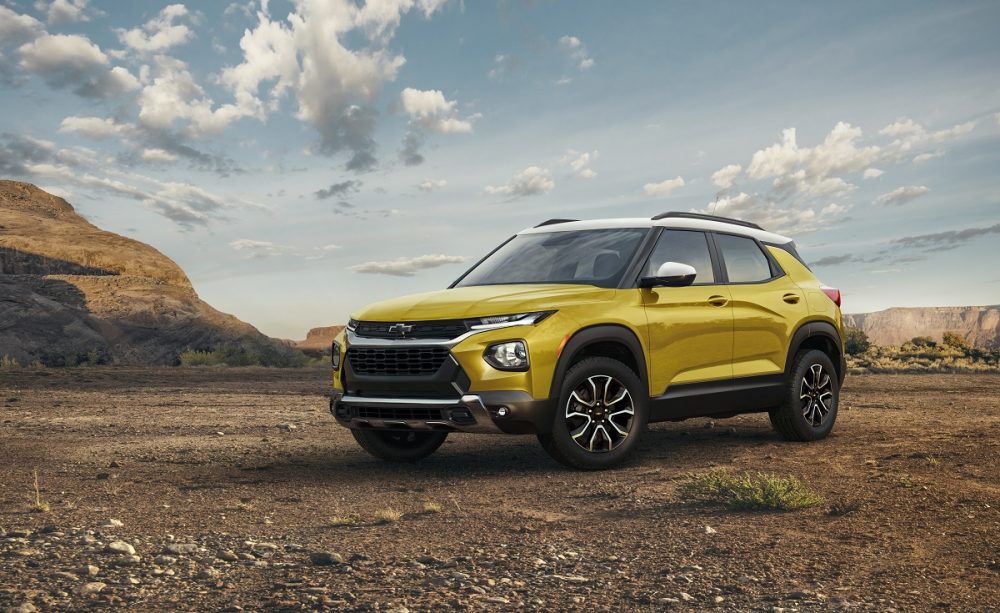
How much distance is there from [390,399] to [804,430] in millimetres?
4285

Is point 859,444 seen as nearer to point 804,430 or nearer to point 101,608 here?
point 804,430

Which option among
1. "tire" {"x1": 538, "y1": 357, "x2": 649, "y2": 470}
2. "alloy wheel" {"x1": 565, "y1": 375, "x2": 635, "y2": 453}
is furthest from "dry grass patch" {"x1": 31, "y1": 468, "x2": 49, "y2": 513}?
"alloy wheel" {"x1": 565, "y1": 375, "x2": 635, "y2": 453}

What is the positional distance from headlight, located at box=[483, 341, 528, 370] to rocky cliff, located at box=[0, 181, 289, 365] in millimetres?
23154

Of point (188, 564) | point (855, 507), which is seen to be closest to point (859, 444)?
point (855, 507)

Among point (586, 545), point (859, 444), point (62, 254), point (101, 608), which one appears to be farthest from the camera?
point (62, 254)

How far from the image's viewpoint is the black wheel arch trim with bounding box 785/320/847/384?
344 inches

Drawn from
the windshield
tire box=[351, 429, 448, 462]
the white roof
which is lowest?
tire box=[351, 429, 448, 462]

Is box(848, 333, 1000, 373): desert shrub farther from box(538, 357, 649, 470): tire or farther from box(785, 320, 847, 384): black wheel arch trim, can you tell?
box(538, 357, 649, 470): tire

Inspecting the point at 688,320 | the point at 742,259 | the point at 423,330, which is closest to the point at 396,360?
the point at 423,330

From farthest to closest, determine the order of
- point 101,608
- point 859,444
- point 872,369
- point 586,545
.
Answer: point 872,369, point 859,444, point 586,545, point 101,608

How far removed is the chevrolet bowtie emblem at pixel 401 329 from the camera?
6.86 metres

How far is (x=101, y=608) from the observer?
12.5ft

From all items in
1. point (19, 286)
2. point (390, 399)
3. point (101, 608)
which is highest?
point (19, 286)

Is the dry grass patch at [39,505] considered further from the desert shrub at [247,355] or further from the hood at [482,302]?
the desert shrub at [247,355]
